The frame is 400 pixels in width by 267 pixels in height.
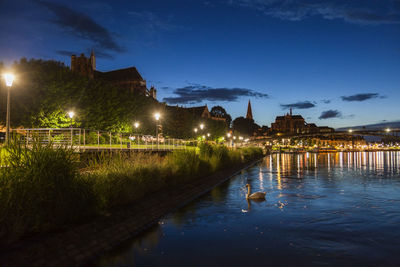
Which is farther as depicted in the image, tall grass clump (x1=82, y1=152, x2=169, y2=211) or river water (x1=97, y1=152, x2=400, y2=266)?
tall grass clump (x1=82, y1=152, x2=169, y2=211)

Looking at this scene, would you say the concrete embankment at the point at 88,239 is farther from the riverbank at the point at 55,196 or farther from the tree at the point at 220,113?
the tree at the point at 220,113

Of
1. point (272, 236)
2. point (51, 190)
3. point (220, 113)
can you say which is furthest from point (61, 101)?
point (220, 113)

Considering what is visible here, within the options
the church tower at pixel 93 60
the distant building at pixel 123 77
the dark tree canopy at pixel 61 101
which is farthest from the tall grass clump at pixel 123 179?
the church tower at pixel 93 60

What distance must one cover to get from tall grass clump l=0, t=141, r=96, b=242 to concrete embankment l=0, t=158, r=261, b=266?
0.51 m

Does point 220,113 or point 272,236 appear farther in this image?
point 220,113

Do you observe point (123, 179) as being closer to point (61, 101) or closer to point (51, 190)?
point (51, 190)

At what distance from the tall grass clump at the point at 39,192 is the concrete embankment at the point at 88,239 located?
51 centimetres

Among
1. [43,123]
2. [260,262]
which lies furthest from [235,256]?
[43,123]

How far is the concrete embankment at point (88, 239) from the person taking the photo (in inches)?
295

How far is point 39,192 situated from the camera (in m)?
9.41

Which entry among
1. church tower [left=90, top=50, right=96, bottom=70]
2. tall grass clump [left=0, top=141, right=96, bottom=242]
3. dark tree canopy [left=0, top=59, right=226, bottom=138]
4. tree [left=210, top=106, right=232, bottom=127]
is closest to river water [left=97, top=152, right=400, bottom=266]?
tall grass clump [left=0, top=141, right=96, bottom=242]

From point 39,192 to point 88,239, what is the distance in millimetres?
1865

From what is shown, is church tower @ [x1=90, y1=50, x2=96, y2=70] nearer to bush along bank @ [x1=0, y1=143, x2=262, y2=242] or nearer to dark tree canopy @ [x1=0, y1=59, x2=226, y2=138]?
dark tree canopy @ [x1=0, y1=59, x2=226, y2=138]

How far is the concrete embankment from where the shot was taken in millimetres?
7496
